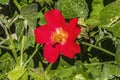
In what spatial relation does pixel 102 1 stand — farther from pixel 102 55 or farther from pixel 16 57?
pixel 16 57

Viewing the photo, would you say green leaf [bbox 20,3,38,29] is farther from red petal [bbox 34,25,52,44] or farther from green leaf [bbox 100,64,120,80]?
green leaf [bbox 100,64,120,80]

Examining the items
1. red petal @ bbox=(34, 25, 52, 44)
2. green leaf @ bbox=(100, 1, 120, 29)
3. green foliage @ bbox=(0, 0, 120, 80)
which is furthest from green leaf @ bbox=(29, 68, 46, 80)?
green leaf @ bbox=(100, 1, 120, 29)

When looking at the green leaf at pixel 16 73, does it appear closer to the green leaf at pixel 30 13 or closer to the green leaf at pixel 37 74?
the green leaf at pixel 37 74

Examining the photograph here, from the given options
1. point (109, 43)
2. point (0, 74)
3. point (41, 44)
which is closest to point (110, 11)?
point (109, 43)

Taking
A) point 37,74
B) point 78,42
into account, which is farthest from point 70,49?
point 37,74

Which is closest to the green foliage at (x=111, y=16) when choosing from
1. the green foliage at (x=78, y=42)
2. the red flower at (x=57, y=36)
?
the green foliage at (x=78, y=42)

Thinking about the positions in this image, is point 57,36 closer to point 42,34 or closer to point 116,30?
point 42,34
